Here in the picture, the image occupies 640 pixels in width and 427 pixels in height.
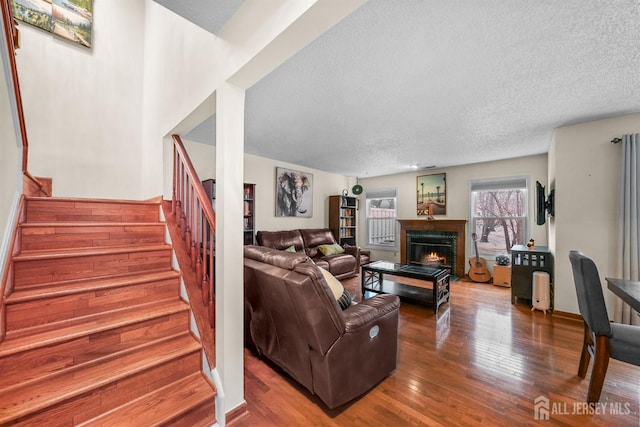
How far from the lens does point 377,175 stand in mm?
6773

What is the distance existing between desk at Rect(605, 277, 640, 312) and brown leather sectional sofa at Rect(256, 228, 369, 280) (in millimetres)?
3431

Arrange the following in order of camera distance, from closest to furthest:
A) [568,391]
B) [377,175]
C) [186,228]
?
1. [568,391]
2. [186,228]
3. [377,175]

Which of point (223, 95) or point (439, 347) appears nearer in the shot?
point (223, 95)

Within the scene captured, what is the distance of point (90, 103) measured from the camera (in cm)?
332

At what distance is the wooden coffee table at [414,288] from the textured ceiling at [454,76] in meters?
2.00

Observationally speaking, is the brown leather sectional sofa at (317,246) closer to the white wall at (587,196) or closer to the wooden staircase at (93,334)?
the wooden staircase at (93,334)

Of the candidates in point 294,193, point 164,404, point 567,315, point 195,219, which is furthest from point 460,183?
point 164,404

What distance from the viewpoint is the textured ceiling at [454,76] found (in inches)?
58.6

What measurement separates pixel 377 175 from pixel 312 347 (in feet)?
18.8

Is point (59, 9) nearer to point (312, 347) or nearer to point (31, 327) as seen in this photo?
point (31, 327)

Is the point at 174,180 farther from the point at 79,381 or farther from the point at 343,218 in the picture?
the point at 343,218

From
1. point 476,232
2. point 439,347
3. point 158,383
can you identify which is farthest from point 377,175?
point 158,383

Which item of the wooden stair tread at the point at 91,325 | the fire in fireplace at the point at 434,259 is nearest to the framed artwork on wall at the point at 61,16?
Result: the wooden stair tread at the point at 91,325

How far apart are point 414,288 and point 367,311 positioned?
2559mm
